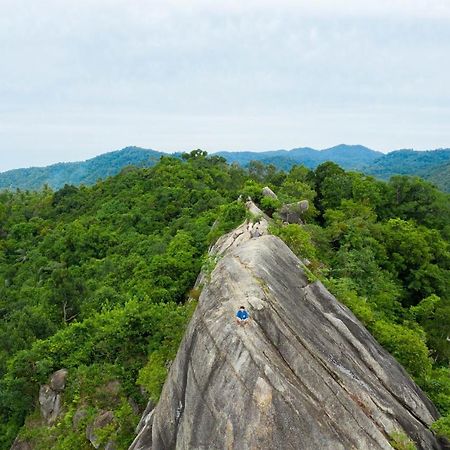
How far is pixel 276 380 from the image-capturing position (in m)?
11.3

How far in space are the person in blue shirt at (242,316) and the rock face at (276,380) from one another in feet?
0.50

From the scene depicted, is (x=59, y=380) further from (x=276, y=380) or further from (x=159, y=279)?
(x=276, y=380)

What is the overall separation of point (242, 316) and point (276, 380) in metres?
1.91

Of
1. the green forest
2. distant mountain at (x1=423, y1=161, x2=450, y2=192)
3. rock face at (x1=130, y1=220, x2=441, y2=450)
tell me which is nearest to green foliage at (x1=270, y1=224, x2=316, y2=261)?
the green forest

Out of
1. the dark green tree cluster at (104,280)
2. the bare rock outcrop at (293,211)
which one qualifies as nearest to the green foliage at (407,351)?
the dark green tree cluster at (104,280)

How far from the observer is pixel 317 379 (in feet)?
40.1

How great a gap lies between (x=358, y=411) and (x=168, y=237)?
A: 2898cm

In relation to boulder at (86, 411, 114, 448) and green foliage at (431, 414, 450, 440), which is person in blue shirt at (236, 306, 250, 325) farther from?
boulder at (86, 411, 114, 448)

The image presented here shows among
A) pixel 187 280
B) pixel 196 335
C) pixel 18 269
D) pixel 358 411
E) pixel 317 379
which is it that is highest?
pixel 196 335

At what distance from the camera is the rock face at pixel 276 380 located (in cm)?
1109

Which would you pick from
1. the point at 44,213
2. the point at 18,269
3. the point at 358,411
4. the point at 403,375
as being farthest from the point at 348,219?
the point at 44,213

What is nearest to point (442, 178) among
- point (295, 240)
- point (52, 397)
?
point (295, 240)

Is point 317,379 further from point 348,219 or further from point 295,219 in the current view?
point 348,219

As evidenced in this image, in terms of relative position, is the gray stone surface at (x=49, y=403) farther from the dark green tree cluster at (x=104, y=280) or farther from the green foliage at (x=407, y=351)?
the green foliage at (x=407, y=351)
